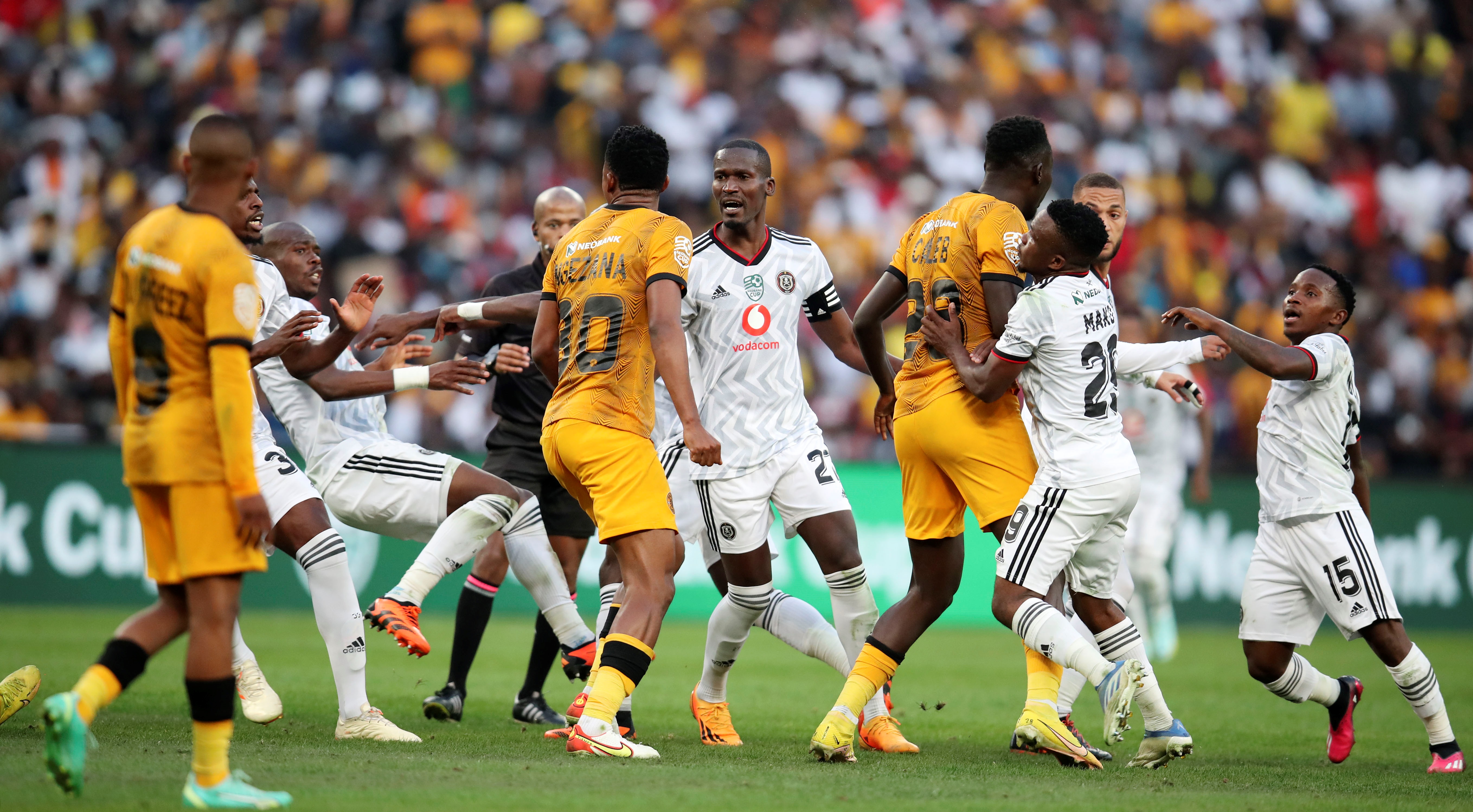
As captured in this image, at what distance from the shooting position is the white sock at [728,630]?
23.6 feet

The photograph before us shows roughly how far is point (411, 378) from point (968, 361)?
284 centimetres

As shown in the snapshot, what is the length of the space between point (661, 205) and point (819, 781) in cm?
1376

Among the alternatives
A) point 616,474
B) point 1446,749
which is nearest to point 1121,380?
point 1446,749

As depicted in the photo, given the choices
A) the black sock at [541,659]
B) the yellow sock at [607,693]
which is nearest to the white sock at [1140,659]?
the yellow sock at [607,693]

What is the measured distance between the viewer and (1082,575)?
6.76m

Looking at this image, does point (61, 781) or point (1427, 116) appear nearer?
point (61, 781)

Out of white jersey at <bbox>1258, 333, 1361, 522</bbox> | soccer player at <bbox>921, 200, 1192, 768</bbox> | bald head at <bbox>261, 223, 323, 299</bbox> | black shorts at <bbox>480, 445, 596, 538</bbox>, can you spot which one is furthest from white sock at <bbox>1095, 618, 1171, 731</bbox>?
bald head at <bbox>261, 223, 323, 299</bbox>

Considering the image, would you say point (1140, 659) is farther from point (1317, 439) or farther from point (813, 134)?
point (813, 134)

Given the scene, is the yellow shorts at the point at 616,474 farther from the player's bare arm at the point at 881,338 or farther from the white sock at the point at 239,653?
the white sock at the point at 239,653

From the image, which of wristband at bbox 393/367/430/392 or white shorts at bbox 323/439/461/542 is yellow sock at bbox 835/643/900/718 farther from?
wristband at bbox 393/367/430/392

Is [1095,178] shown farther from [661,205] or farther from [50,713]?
[661,205]

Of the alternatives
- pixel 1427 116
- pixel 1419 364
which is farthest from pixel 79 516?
pixel 1427 116

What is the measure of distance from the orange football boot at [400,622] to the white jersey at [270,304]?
3.81ft

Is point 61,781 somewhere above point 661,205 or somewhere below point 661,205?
below
